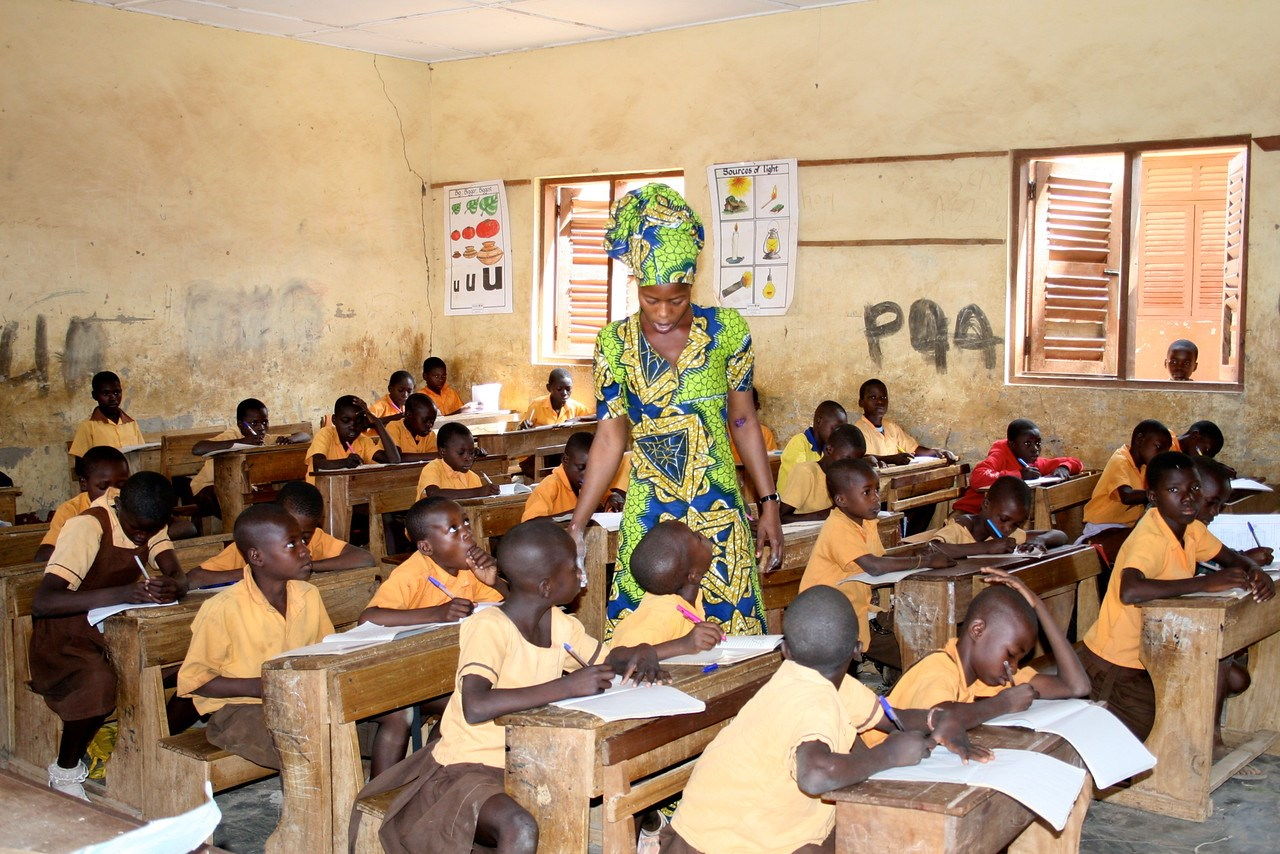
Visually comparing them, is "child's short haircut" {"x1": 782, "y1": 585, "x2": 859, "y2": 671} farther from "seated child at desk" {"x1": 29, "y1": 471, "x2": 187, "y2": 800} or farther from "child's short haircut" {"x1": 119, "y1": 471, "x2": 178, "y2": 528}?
"child's short haircut" {"x1": 119, "y1": 471, "x2": 178, "y2": 528}

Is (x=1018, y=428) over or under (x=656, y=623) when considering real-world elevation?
over

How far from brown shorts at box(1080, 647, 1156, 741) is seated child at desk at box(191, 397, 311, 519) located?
4.82 m

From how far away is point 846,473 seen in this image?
14.2 ft

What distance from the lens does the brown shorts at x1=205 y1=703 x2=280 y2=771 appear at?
3.31 metres

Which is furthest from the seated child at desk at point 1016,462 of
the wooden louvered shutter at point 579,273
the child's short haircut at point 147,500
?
the child's short haircut at point 147,500

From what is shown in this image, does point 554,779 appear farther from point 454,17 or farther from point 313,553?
point 454,17

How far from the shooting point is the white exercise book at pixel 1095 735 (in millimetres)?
2408

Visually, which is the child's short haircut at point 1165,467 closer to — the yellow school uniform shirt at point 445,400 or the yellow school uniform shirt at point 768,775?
the yellow school uniform shirt at point 768,775

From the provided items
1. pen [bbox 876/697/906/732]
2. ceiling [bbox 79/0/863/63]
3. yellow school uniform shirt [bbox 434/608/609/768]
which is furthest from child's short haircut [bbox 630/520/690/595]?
ceiling [bbox 79/0/863/63]

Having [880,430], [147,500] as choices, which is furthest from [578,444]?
[880,430]

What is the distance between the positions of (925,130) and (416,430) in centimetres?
387

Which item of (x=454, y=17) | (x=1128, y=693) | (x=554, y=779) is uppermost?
(x=454, y=17)

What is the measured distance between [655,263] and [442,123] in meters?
8.08

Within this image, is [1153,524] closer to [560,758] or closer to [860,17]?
[560,758]
